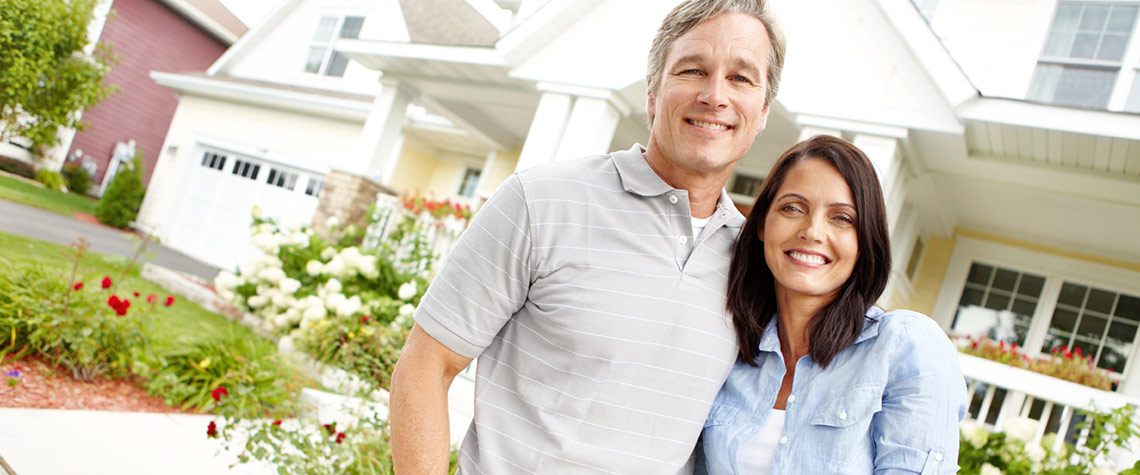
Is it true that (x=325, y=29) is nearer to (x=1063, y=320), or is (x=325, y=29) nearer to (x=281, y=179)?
(x=281, y=179)

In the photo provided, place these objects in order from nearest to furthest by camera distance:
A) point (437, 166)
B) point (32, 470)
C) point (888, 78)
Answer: point (32, 470) → point (888, 78) → point (437, 166)

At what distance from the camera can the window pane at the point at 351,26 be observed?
45.9 feet

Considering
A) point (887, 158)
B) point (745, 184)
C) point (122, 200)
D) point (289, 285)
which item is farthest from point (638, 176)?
point (122, 200)

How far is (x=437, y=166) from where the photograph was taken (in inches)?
497

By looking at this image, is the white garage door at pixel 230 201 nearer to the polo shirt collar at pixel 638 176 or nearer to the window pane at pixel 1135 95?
the window pane at pixel 1135 95

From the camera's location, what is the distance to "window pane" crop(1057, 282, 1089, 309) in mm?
7344

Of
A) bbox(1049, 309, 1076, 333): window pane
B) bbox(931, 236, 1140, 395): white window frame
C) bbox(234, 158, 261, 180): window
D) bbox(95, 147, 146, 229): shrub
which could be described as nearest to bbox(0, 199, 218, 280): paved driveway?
bbox(95, 147, 146, 229): shrub

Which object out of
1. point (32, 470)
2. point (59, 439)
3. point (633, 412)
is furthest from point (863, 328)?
point (59, 439)

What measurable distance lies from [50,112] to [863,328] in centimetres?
1007

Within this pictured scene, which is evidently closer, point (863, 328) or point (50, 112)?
point (863, 328)

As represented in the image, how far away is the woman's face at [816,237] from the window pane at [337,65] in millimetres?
13254

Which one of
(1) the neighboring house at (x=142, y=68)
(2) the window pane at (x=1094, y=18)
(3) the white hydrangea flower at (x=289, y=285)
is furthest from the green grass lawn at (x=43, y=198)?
(2) the window pane at (x=1094, y=18)

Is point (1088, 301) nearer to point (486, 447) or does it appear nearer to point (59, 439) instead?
point (486, 447)

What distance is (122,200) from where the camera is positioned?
46.8 ft
